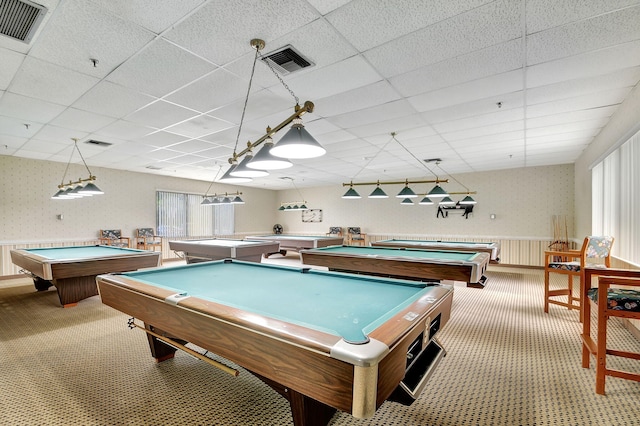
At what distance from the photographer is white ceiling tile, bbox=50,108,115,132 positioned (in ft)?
12.7

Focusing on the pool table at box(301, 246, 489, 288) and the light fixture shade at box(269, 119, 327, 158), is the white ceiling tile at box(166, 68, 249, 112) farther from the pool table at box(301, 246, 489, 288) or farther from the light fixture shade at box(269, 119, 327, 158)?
the pool table at box(301, 246, 489, 288)

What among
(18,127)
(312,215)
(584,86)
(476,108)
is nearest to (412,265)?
(476,108)

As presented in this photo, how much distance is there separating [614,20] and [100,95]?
466 cm

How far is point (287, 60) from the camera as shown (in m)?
2.62

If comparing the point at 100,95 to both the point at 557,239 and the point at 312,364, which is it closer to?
the point at 312,364

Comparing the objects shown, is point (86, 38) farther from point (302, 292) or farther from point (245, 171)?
point (302, 292)

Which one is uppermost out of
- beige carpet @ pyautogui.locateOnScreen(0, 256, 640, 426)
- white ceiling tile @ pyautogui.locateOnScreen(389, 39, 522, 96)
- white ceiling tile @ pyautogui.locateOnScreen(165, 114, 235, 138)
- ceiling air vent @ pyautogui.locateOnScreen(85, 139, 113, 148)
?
white ceiling tile @ pyautogui.locateOnScreen(389, 39, 522, 96)

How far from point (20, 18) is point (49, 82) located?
1.13 metres

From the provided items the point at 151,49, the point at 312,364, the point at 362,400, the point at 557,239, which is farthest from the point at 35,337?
the point at 557,239

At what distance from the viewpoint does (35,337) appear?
321cm

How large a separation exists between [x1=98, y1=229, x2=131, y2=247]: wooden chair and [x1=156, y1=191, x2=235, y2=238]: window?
3.53 ft

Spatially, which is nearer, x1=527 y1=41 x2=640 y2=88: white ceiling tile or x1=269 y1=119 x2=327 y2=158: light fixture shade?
x1=269 y1=119 x2=327 y2=158: light fixture shade

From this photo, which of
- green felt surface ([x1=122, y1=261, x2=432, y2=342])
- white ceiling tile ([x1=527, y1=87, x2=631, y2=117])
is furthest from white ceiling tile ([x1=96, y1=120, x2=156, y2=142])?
white ceiling tile ([x1=527, y1=87, x2=631, y2=117])

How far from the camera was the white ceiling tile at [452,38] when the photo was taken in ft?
6.69
